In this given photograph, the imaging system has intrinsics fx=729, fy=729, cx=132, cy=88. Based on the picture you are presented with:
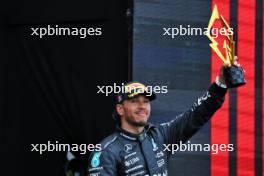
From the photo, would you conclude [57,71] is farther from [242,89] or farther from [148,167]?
[148,167]

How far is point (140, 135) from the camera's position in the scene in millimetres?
3301

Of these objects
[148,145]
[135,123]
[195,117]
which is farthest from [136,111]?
[195,117]

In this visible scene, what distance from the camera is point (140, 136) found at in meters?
3.30

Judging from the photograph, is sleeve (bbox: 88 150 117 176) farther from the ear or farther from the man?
the ear

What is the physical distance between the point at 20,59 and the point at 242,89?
1385mm

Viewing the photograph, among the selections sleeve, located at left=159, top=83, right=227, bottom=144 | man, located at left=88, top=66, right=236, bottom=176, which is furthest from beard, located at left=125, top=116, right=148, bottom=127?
sleeve, located at left=159, top=83, right=227, bottom=144

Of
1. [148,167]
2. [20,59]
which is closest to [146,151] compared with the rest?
[148,167]

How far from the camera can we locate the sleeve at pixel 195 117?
3270 millimetres

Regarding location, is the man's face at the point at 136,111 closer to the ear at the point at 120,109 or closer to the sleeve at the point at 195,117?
the ear at the point at 120,109

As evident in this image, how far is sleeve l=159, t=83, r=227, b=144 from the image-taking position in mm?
3270

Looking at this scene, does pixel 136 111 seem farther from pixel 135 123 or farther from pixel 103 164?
pixel 103 164

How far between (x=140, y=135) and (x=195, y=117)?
0.89ft

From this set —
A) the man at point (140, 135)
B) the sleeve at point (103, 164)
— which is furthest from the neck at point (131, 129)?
the sleeve at point (103, 164)

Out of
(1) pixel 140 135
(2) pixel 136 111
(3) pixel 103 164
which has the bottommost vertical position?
(3) pixel 103 164
